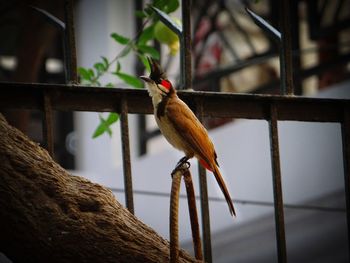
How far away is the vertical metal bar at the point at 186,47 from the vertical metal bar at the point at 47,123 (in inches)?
13.1

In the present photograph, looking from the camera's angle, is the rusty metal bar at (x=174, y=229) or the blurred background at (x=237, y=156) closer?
the rusty metal bar at (x=174, y=229)

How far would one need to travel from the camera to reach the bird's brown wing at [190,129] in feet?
4.80

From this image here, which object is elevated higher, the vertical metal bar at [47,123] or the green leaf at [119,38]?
the green leaf at [119,38]

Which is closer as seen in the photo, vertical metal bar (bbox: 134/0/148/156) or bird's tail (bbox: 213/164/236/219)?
bird's tail (bbox: 213/164/236/219)

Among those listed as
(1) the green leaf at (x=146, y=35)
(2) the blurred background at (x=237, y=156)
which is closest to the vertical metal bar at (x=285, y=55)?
(1) the green leaf at (x=146, y=35)

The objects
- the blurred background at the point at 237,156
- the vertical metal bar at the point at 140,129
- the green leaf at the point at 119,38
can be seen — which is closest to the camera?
the green leaf at the point at 119,38

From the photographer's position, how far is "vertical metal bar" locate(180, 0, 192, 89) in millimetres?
1680

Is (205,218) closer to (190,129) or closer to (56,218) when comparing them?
(190,129)

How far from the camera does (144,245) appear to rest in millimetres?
1380

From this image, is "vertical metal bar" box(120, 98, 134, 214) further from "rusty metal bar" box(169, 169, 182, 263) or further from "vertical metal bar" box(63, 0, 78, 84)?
"rusty metal bar" box(169, 169, 182, 263)

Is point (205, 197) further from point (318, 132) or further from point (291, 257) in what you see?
point (318, 132)

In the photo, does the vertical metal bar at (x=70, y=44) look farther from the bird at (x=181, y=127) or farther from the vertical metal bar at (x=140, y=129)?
the vertical metal bar at (x=140, y=129)

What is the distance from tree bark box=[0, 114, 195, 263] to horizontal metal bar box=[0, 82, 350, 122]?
0.20 m

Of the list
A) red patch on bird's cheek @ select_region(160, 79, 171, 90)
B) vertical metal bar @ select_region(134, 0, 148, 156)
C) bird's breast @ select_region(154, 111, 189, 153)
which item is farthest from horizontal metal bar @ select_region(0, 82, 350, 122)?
vertical metal bar @ select_region(134, 0, 148, 156)
